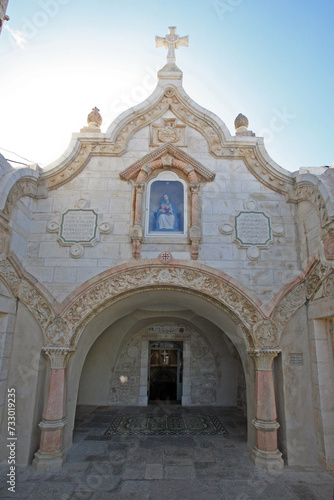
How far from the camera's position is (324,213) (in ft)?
17.7

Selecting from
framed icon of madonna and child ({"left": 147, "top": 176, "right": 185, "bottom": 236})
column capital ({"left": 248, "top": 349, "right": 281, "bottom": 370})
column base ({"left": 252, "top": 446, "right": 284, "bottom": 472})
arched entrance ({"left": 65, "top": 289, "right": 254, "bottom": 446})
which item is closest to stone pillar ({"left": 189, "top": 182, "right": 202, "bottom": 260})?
framed icon of madonna and child ({"left": 147, "top": 176, "right": 185, "bottom": 236})

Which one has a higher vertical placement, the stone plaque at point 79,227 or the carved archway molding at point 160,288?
the stone plaque at point 79,227

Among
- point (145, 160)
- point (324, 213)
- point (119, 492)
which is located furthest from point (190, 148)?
point (119, 492)

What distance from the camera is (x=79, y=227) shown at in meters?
6.02

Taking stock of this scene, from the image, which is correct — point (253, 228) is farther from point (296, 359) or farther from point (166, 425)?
point (166, 425)

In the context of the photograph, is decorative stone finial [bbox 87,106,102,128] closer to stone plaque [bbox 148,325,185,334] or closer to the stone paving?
stone plaque [bbox 148,325,185,334]

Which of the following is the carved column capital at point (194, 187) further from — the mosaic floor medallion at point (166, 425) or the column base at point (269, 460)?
the mosaic floor medallion at point (166, 425)

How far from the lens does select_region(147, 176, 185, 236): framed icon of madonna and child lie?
20.2ft

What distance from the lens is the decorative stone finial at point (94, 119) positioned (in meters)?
6.92

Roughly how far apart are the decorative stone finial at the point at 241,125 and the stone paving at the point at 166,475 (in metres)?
6.71

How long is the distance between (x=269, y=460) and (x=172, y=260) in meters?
3.78

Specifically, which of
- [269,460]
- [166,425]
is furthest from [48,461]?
[269,460]

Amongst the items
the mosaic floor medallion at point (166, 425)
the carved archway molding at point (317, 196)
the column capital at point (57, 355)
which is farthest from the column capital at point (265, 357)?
the column capital at point (57, 355)

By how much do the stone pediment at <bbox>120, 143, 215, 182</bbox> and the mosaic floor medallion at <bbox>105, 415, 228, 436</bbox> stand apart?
5.53m
